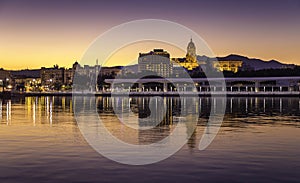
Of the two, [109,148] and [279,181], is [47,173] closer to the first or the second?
[109,148]

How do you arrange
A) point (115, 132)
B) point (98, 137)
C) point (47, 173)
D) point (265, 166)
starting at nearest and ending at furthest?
point (47, 173) → point (265, 166) → point (98, 137) → point (115, 132)

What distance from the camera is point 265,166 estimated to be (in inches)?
695

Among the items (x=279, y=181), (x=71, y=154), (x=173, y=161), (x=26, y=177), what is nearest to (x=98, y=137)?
(x=71, y=154)

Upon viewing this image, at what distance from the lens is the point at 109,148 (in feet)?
72.5

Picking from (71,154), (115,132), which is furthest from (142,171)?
(115,132)

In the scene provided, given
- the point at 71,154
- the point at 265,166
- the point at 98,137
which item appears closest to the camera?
the point at 265,166

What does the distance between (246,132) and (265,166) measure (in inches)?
497

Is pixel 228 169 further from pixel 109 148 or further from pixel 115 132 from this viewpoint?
pixel 115 132

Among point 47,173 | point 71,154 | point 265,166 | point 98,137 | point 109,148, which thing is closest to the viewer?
point 47,173

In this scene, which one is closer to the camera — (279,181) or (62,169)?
(279,181)

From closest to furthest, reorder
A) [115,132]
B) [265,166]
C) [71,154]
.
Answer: [265,166]
[71,154]
[115,132]

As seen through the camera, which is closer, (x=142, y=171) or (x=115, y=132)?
(x=142, y=171)

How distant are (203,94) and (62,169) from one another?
14792 cm

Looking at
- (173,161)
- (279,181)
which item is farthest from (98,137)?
(279,181)
